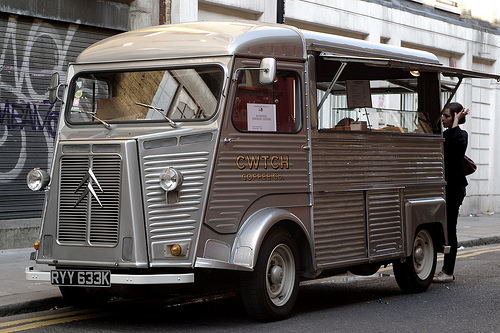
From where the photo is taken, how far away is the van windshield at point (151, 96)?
300 inches

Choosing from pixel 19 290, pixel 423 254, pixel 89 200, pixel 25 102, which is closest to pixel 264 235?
pixel 89 200

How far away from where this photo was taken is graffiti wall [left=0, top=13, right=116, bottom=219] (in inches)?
520

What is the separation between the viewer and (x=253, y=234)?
7438 mm

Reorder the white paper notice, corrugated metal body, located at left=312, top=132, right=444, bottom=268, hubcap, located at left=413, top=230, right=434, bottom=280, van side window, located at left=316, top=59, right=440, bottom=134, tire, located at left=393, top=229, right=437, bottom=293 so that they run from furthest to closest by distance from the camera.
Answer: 1. hubcap, located at left=413, top=230, right=434, bottom=280
2. tire, located at left=393, top=229, right=437, bottom=293
3. van side window, located at left=316, top=59, right=440, bottom=134
4. corrugated metal body, located at left=312, top=132, right=444, bottom=268
5. the white paper notice

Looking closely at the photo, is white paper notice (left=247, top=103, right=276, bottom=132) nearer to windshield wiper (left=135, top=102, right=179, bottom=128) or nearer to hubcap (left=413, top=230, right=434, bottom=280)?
windshield wiper (left=135, top=102, right=179, bottom=128)

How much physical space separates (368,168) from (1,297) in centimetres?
408

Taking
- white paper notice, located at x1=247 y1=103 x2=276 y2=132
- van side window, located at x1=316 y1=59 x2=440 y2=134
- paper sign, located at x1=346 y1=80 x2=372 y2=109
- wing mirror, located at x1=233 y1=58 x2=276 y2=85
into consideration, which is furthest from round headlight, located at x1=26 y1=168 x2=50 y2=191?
paper sign, located at x1=346 y1=80 x2=372 y2=109

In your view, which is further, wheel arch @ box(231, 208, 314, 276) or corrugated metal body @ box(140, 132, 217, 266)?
wheel arch @ box(231, 208, 314, 276)

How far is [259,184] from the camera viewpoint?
7.79 metres

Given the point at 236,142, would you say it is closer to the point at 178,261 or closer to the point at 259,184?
the point at 259,184

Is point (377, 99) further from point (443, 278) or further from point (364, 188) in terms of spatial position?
point (443, 278)

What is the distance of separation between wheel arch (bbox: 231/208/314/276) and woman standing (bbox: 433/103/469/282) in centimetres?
329

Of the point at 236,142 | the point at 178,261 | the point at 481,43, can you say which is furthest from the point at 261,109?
the point at 481,43

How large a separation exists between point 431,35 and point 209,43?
16283 mm
